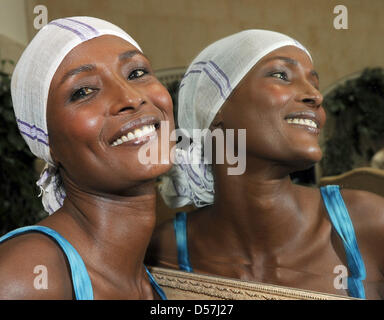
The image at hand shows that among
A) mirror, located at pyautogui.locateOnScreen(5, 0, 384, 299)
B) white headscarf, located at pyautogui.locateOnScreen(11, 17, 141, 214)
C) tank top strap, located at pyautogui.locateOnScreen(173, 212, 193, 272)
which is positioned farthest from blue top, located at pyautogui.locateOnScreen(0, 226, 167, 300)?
tank top strap, located at pyautogui.locateOnScreen(173, 212, 193, 272)

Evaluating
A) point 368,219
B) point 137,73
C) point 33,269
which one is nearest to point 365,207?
point 368,219

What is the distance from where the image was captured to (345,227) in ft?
3.33

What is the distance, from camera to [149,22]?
1028 mm

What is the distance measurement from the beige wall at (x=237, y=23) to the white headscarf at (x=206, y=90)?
0.08 ft

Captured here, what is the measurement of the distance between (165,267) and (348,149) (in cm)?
48

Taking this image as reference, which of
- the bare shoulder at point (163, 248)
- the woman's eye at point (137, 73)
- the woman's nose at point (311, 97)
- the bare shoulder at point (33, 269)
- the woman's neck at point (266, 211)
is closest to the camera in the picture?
the bare shoulder at point (33, 269)

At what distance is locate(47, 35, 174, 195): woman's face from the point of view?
78 cm

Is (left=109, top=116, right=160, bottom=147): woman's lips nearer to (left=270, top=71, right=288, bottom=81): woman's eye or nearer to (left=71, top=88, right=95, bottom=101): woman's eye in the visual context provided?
(left=71, top=88, right=95, bottom=101): woman's eye

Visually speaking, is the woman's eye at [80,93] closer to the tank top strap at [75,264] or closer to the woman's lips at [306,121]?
the tank top strap at [75,264]

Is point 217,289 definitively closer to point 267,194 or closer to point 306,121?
point 267,194

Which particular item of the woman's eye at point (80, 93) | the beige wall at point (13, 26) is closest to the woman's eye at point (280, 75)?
the woman's eye at point (80, 93)

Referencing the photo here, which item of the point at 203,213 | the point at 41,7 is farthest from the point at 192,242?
the point at 41,7

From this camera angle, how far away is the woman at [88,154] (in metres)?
0.78

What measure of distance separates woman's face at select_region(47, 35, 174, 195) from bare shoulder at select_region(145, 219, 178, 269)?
14.4 inches
